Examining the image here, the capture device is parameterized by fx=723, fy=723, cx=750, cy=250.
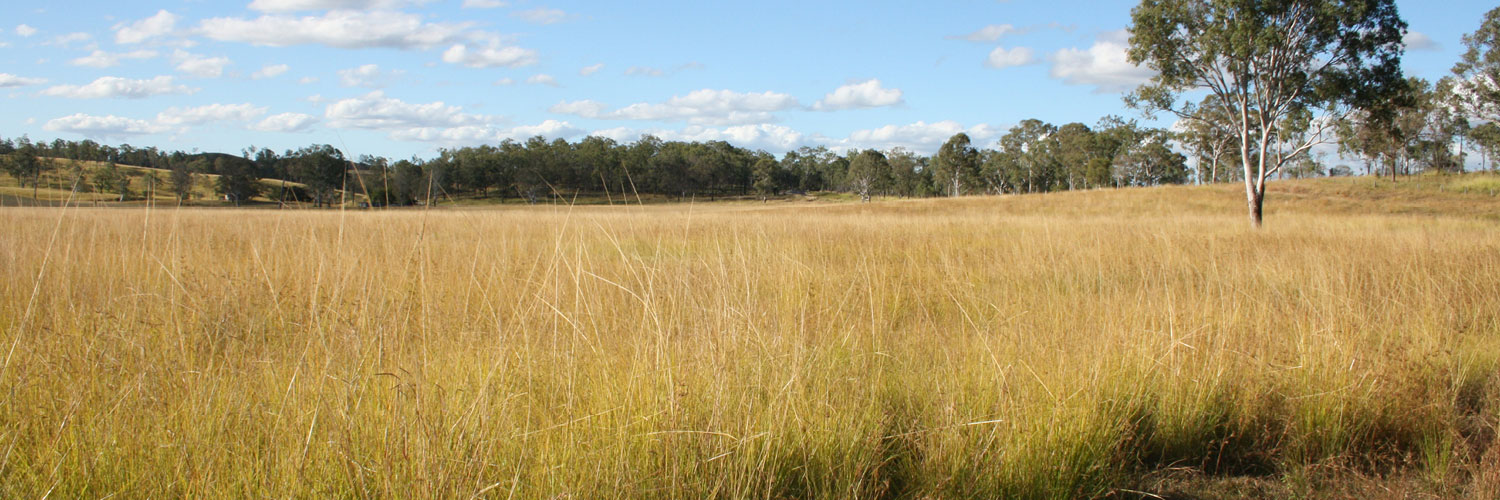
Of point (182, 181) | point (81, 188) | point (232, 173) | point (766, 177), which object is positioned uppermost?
point (766, 177)

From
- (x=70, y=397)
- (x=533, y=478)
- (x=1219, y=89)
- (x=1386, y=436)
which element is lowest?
(x=1386, y=436)

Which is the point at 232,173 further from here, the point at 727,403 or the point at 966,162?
the point at 966,162

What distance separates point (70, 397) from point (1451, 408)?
5.13 meters

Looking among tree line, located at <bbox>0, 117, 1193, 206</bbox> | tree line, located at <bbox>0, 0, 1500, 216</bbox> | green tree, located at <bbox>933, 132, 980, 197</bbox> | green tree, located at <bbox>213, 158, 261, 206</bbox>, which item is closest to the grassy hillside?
tree line, located at <bbox>0, 0, 1500, 216</bbox>

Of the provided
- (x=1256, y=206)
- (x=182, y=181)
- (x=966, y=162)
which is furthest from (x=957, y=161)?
(x=182, y=181)

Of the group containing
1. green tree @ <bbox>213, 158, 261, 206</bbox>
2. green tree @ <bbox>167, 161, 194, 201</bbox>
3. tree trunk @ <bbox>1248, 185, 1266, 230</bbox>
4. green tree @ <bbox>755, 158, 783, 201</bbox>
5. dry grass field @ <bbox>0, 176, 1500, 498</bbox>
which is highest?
green tree @ <bbox>755, 158, 783, 201</bbox>

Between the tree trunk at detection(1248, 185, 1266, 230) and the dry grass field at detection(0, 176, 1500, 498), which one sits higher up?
the tree trunk at detection(1248, 185, 1266, 230)

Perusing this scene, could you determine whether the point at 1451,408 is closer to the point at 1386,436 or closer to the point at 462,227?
the point at 1386,436

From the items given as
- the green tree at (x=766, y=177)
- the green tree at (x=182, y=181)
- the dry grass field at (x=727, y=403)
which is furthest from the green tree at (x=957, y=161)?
the dry grass field at (x=727, y=403)

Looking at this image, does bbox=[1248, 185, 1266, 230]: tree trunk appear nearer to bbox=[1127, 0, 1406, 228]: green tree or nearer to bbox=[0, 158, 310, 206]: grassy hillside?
bbox=[1127, 0, 1406, 228]: green tree

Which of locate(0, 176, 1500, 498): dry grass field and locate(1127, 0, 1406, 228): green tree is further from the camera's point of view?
locate(1127, 0, 1406, 228): green tree

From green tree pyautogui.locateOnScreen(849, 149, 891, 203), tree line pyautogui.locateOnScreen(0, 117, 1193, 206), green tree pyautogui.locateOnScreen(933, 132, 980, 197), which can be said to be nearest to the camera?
tree line pyautogui.locateOnScreen(0, 117, 1193, 206)

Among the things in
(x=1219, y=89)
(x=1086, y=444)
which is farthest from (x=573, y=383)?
(x=1219, y=89)

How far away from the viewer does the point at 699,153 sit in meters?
85.2
